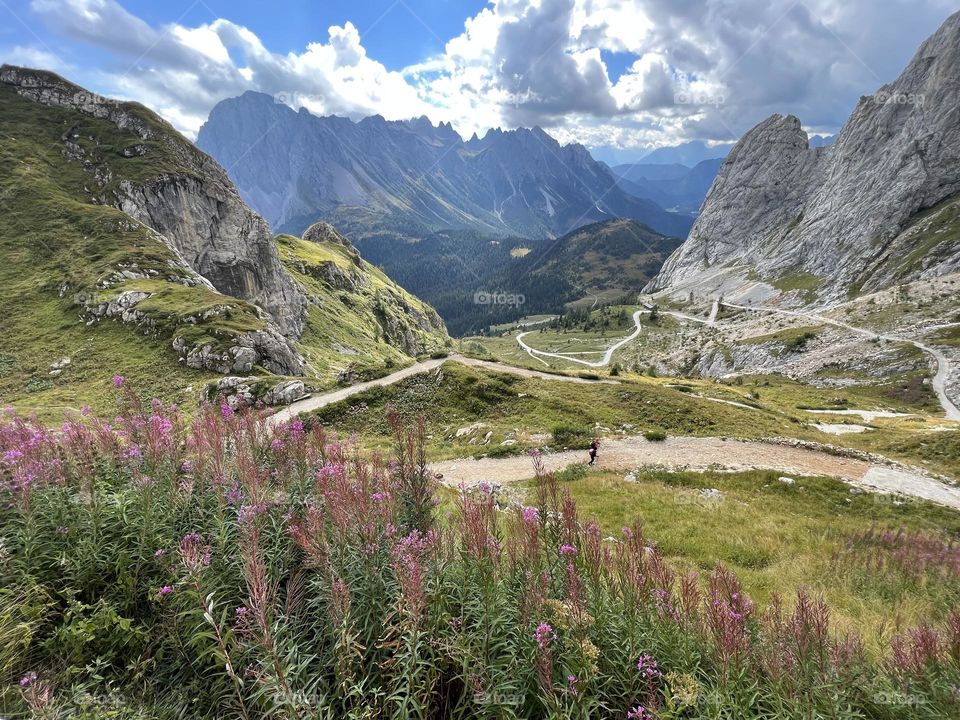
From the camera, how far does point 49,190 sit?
60219 mm

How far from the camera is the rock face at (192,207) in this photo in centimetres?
6981

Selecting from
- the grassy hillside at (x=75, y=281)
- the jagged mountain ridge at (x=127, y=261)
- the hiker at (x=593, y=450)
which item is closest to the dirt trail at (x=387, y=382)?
the grassy hillside at (x=75, y=281)

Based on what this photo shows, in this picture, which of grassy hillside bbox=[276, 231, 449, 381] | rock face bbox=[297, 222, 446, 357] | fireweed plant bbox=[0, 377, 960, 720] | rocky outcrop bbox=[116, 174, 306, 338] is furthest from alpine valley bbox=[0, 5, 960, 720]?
rock face bbox=[297, 222, 446, 357]

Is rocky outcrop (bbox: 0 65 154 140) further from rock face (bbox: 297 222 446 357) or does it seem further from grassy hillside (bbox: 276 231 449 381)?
rock face (bbox: 297 222 446 357)

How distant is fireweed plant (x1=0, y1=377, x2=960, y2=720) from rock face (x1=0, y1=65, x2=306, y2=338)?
79132mm

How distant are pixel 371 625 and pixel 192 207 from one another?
9131cm

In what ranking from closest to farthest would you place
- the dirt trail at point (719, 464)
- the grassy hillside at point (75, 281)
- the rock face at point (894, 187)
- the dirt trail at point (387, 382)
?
1. the dirt trail at point (719, 464)
2. the dirt trail at point (387, 382)
3. the grassy hillside at point (75, 281)
4. the rock face at point (894, 187)

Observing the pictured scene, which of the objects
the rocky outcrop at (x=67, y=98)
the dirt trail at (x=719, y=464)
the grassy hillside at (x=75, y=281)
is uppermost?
the rocky outcrop at (x=67, y=98)

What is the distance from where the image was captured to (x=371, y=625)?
15.3ft

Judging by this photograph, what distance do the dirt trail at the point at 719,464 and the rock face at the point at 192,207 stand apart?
225ft

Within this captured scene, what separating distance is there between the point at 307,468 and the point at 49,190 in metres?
83.4

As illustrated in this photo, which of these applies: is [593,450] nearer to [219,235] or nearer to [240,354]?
[240,354]

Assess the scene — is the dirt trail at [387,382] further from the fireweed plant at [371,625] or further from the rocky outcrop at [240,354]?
the fireweed plant at [371,625]

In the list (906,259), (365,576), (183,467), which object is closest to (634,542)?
(365,576)
